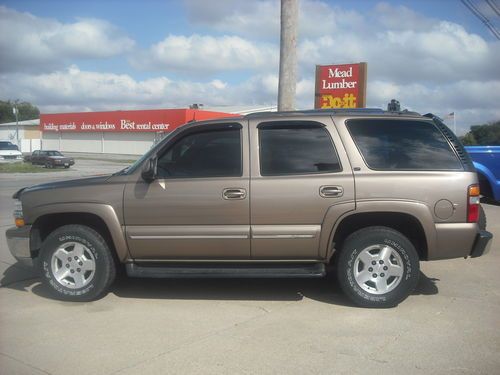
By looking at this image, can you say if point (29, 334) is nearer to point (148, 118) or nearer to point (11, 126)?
point (148, 118)

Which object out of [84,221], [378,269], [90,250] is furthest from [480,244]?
[84,221]

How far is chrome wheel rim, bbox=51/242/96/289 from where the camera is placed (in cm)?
526

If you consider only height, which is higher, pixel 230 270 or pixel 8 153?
pixel 8 153

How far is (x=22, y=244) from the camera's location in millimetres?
5320

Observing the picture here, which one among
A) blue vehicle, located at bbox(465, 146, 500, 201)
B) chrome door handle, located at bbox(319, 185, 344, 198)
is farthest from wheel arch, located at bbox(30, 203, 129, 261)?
blue vehicle, located at bbox(465, 146, 500, 201)

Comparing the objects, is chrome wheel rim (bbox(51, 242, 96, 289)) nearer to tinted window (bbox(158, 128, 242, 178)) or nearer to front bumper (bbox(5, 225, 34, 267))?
front bumper (bbox(5, 225, 34, 267))

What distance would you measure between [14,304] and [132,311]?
4.24ft

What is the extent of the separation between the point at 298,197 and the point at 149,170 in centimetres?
146

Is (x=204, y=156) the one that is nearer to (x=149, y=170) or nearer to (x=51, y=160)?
(x=149, y=170)

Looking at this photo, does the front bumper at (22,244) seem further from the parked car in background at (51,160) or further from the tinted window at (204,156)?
the parked car in background at (51,160)

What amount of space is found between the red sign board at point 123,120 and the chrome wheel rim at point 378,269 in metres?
38.2

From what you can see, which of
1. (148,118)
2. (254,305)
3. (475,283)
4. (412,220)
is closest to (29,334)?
(254,305)

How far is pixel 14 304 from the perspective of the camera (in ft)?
17.3

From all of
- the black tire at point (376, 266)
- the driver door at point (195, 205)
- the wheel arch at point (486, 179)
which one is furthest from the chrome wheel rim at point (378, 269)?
the wheel arch at point (486, 179)
